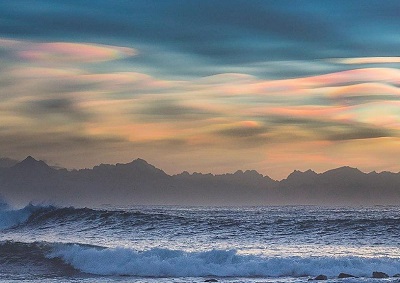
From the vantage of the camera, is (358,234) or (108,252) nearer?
(108,252)

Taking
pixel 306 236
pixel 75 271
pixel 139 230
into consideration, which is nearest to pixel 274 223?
pixel 306 236

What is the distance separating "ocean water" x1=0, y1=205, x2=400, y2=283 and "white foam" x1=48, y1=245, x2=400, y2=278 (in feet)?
0.14

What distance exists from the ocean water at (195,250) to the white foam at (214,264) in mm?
43

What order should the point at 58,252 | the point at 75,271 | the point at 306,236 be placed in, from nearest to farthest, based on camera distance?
the point at 75,271
the point at 58,252
the point at 306,236

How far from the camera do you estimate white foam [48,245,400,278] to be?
28406 millimetres

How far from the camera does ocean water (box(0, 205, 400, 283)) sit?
93.6 feet

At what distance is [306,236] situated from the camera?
38.7 m

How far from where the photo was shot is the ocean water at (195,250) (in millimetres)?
28531

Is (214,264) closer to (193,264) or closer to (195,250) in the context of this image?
(193,264)

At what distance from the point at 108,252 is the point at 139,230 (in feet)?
34.6

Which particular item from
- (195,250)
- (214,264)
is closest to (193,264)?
(214,264)

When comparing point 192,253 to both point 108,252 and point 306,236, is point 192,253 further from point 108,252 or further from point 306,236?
point 306,236

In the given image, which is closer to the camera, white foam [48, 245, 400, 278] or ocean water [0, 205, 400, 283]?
white foam [48, 245, 400, 278]

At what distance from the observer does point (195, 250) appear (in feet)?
110
